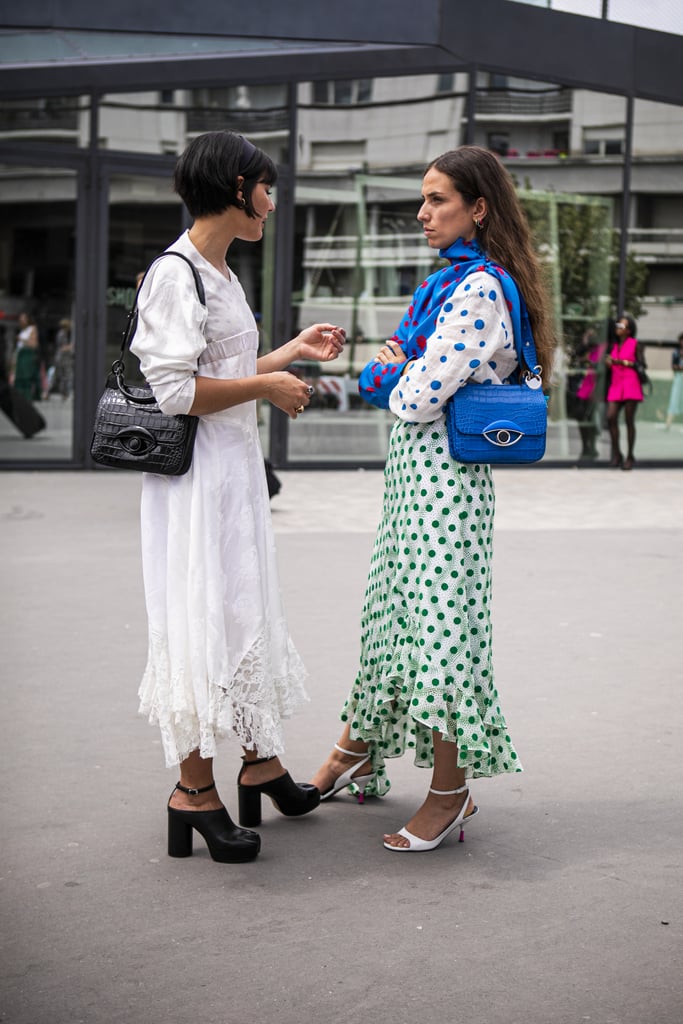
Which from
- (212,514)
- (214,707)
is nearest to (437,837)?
(214,707)

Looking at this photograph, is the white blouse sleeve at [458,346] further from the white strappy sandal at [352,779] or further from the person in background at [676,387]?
the person in background at [676,387]

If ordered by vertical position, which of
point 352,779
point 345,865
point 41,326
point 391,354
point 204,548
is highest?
point 41,326

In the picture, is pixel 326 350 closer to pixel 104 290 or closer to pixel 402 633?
pixel 402 633

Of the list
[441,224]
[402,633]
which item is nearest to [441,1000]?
[402,633]

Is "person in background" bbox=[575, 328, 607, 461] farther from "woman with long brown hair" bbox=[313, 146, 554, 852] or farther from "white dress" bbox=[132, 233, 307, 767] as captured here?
"white dress" bbox=[132, 233, 307, 767]

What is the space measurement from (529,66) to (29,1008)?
14.3 meters

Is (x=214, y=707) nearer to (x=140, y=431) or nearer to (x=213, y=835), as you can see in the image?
(x=213, y=835)

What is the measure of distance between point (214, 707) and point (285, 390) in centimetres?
86

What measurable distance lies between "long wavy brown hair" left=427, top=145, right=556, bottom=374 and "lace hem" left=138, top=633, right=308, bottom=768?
1.20 m

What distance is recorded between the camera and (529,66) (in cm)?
1550

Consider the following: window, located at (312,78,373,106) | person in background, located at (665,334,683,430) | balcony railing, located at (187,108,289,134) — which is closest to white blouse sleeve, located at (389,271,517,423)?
balcony railing, located at (187,108,289,134)

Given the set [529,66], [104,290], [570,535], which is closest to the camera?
[570,535]

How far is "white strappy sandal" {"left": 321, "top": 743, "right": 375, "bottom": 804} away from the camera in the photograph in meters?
4.26

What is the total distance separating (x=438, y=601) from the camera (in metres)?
3.80
